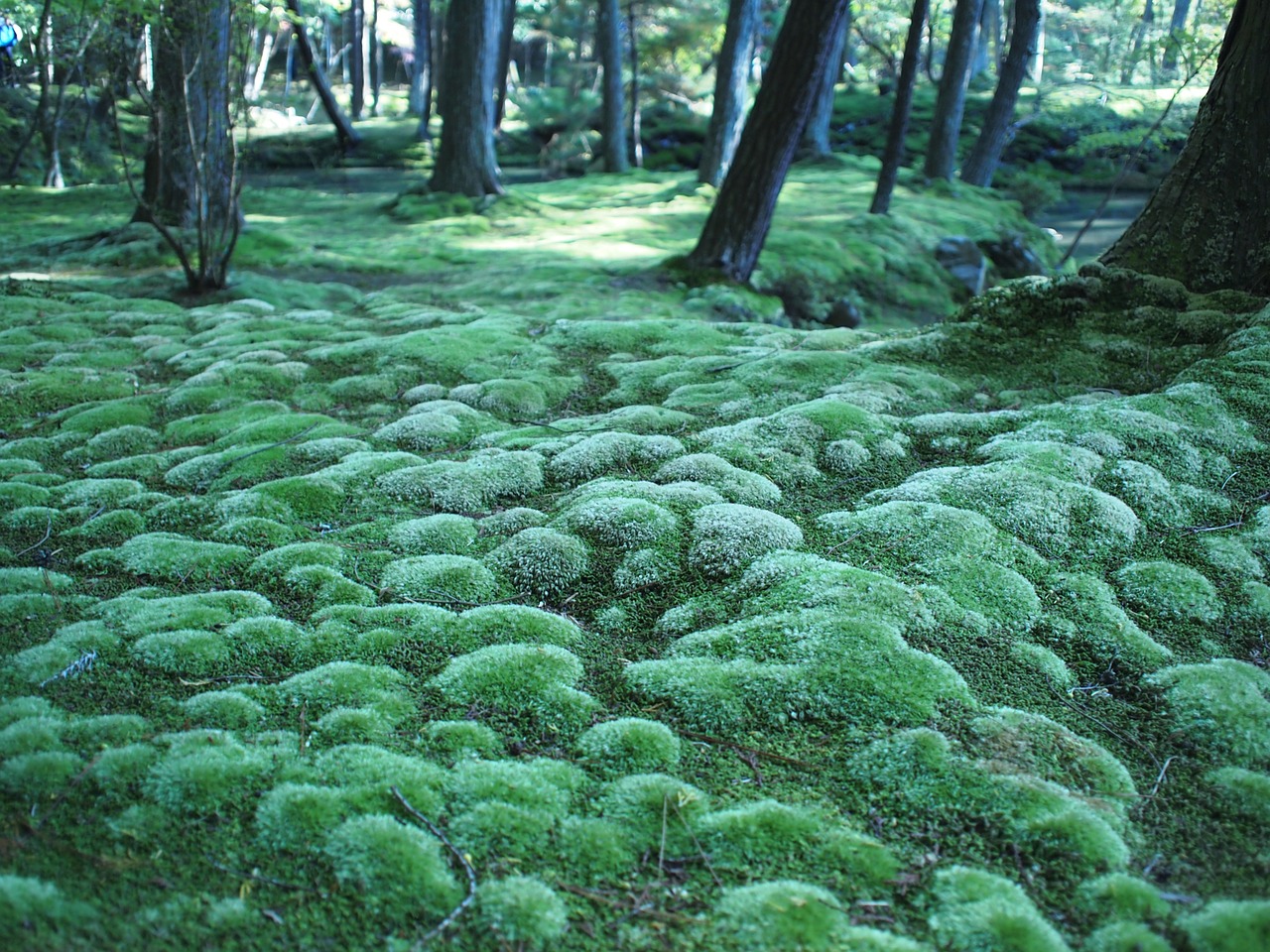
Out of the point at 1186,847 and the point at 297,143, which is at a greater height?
the point at 297,143

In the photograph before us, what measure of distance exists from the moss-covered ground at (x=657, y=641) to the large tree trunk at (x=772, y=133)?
10.3ft

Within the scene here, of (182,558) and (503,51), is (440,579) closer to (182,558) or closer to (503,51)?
(182,558)

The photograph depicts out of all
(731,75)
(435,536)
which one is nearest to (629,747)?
(435,536)

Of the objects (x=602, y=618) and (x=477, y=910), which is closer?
(x=477, y=910)

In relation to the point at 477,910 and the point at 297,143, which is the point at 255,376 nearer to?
the point at 477,910

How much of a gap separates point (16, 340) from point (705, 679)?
810 cm

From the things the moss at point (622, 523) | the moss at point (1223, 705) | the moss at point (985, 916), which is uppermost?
the moss at point (622, 523)

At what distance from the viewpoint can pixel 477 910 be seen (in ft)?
7.65

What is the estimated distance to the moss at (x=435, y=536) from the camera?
460 centimetres

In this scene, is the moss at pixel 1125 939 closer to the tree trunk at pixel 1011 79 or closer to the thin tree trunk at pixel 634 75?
the tree trunk at pixel 1011 79

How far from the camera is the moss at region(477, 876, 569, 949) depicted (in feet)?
7.47

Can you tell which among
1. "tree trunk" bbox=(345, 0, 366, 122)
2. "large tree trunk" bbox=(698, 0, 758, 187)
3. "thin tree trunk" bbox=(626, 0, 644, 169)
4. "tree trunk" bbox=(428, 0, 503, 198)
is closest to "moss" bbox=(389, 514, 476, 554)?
"tree trunk" bbox=(428, 0, 503, 198)

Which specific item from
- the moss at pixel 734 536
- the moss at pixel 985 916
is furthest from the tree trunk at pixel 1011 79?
the moss at pixel 985 916

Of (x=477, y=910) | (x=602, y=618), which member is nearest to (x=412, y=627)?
(x=602, y=618)
